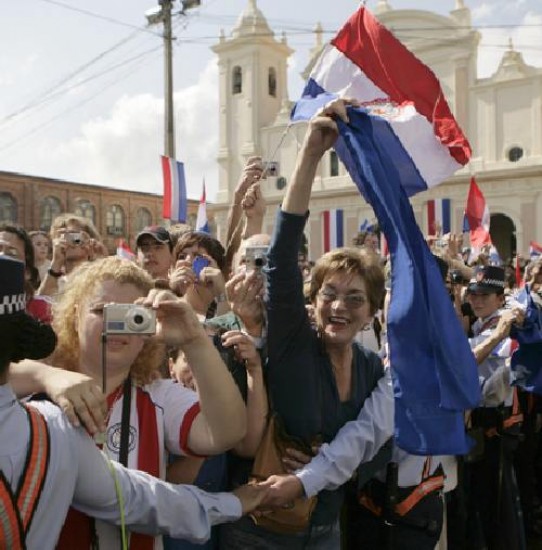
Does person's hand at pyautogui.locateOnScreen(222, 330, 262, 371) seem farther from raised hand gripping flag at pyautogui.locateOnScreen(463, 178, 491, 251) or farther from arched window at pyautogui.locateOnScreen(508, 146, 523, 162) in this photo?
arched window at pyautogui.locateOnScreen(508, 146, 523, 162)

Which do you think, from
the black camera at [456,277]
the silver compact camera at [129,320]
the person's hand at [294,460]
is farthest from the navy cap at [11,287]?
the black camera at [456,277]

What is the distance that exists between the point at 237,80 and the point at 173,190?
33705mm

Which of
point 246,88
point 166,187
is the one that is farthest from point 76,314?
point 246,88

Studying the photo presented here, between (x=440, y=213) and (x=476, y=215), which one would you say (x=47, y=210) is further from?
(x=476, y=215)

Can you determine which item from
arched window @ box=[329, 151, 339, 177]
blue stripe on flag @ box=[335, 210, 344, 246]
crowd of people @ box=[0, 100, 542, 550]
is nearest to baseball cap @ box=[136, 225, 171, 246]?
crowd of people @ box=[0, 100, 542, 550]

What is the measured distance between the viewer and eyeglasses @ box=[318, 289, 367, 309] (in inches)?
106

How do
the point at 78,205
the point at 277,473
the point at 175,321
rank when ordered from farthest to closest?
the point at 78,205, the point at 277,473, the point at 175,321

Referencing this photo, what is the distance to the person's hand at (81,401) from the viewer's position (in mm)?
1672

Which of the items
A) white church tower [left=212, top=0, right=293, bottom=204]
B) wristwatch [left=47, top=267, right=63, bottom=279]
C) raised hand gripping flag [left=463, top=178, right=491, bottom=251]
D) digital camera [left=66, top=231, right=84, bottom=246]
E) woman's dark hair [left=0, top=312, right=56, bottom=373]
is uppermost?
white church tower [left=212, top=0, right=293, bottom=204]

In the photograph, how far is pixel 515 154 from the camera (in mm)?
33406

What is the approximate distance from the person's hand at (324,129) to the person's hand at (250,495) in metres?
1.13

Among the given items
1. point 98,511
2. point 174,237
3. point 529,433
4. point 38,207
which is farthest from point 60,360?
point 38,207

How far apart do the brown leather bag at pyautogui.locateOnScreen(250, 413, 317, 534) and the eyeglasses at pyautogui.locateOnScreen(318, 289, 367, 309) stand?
0.53 metres

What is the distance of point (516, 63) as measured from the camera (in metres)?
34.2
